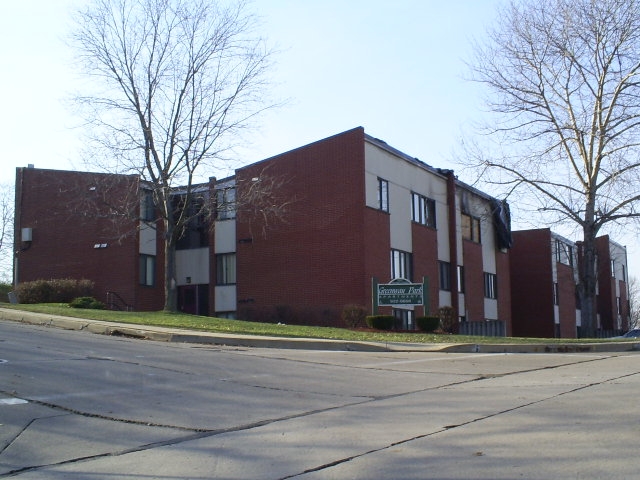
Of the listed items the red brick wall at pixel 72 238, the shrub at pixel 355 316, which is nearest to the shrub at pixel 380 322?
the shrub at pixel 355 316

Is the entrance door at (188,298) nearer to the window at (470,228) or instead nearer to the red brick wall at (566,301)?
the window at (470,228)

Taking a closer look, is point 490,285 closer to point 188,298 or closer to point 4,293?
point 188,298

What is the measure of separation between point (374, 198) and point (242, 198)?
6.20 meters

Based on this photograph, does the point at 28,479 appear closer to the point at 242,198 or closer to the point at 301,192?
the point at 242,198

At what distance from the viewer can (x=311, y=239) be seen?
32.4 m

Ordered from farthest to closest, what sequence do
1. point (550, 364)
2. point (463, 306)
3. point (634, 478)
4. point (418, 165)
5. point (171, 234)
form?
point (463, 306) < point (418, 165) < point (171, 234) < point (550, 364) < point (634, 478)

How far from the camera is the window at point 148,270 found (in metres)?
35.8

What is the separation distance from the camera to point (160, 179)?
2906 centimetres

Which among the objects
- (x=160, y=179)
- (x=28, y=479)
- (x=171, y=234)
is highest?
(x=160, y=179)

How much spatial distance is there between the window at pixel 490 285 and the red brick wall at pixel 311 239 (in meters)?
15.5

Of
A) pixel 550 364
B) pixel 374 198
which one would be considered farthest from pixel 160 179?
pixel 550 364

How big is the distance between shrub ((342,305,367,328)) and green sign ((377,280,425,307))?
135 centimetres

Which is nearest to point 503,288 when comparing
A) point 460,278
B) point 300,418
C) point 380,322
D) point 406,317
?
point 460,278

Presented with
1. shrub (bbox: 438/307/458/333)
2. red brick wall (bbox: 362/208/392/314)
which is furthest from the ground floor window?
shrub (bbox: 438/307/458/333)
